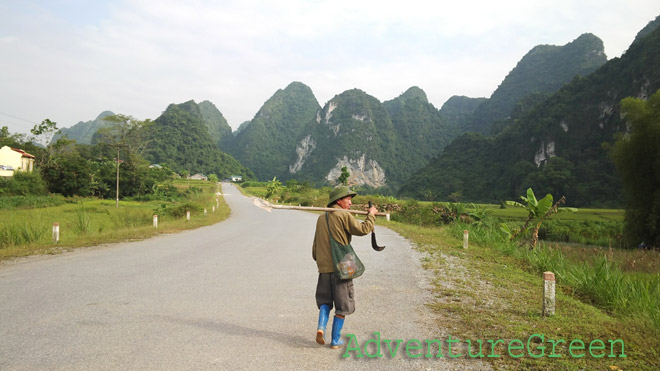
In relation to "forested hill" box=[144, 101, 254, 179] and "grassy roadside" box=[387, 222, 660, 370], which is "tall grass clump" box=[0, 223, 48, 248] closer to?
"grassy roadside" box=[387, 222, 660, 370]

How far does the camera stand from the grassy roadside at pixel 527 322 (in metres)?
3.62

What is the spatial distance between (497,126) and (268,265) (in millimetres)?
131883

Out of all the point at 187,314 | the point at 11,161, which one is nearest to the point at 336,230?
the point at 187,314

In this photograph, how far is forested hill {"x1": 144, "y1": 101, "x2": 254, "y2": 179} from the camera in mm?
105238

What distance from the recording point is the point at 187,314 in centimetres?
501

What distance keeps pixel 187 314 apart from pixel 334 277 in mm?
2338

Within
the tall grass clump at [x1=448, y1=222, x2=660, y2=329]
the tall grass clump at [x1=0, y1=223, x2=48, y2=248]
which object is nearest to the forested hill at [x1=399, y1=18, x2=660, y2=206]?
the tall grass clump at [x1=448, y1=222, x2=660, y2=329]

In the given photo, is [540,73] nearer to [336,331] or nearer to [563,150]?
[563,150]

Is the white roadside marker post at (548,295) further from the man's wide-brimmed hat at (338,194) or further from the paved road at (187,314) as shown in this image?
the man's wide-brimmed hat at (338,194)

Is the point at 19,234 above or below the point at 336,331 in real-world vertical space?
below

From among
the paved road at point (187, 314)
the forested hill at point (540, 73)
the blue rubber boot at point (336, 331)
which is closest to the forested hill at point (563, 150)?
the forested hill at point (540, 73)

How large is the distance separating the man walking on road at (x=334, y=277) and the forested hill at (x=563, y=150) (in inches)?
2456

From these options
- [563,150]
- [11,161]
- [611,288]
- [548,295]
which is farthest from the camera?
[563,150]

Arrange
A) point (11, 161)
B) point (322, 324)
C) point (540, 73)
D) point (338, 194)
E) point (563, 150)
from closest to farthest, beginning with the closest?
1. point (322, 324)
2. point (338, 194)
3. point (11, 161)
4. point (563, 150)
5. point (540, 73)
